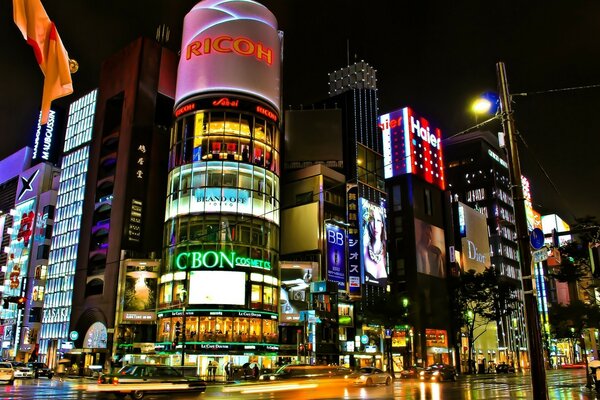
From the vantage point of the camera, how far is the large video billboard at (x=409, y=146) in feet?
315

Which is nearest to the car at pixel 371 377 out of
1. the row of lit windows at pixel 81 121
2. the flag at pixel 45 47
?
the flag at pixel 45 47

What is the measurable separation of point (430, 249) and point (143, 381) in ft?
249

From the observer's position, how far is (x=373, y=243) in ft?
265

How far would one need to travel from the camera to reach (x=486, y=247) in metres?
117

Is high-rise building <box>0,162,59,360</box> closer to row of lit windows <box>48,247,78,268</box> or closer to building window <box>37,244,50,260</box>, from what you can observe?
building window <box>37,244,50,260</box>

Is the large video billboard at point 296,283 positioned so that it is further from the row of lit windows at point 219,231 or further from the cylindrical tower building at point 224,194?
the row of lit windows at point 219,231

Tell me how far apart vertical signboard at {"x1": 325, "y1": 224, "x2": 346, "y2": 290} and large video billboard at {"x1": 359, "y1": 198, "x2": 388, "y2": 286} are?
264 inches

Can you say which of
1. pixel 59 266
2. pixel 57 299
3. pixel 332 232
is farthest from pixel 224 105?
pixel 57 299

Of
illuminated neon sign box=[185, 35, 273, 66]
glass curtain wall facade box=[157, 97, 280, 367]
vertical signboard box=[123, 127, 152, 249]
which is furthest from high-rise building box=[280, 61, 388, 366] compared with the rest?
vertical signboard box=[123, 127, 152, 249]

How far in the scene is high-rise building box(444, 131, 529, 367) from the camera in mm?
124500

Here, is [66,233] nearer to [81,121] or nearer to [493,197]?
[81,121]

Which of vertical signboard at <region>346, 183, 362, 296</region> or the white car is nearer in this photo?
the white car

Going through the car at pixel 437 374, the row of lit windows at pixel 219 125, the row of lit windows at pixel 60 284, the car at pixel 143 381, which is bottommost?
the car at pixel 437 374

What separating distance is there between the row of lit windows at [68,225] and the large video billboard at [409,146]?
51.0 metres
